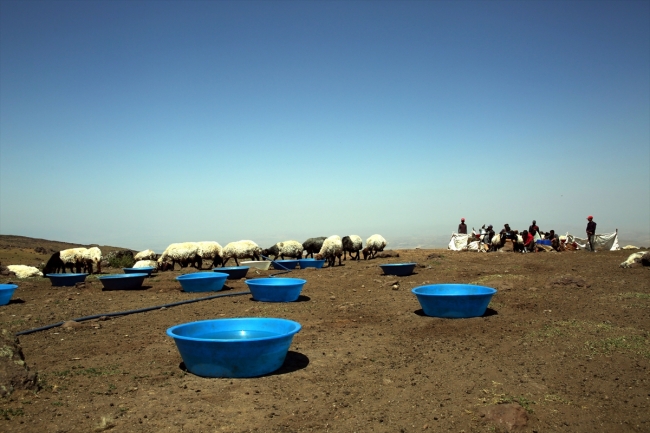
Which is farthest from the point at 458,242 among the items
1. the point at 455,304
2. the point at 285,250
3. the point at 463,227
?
the point at 455,304

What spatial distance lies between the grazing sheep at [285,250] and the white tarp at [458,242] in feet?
27.7

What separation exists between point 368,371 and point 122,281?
9.31 metres

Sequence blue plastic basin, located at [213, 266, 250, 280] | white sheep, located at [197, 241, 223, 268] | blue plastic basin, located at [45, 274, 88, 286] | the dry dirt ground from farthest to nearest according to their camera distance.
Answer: white sheep, located at [197, 241, 223, 268] → blue plastic basin, located at [213, 266, 250, 280] → blue plastic basin, located at [45, 274, 88, 286] → the dry dirt ground

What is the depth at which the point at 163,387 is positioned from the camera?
5078mm

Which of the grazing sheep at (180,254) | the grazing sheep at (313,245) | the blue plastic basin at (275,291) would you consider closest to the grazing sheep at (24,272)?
the grazing sheep at (180,254)

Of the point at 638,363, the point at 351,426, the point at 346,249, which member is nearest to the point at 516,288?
the point at 638,363

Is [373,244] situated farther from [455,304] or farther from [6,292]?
[6,292]

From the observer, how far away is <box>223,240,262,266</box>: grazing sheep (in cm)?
2112

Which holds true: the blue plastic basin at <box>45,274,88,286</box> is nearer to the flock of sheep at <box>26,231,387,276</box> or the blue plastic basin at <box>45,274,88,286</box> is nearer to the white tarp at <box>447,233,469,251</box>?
the flock of sheep at <box>26,231,387,276</box>

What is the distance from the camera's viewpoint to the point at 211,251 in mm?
20766

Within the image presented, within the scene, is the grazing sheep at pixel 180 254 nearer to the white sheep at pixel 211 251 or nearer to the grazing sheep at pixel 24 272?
the white sheep at pixel 211 251

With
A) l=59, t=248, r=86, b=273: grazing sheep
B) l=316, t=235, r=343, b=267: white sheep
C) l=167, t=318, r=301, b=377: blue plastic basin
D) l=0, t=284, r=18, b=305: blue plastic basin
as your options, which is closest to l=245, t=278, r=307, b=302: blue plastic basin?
l=167, t=318, r=301, b=377: blue plastic basin

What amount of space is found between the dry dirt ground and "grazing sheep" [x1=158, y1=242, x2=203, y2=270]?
9.46 m

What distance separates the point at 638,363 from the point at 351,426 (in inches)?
158
